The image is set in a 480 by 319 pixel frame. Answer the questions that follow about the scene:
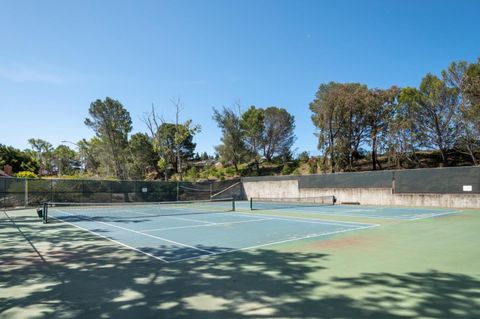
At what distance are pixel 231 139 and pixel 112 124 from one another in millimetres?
15296

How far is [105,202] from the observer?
25.5m

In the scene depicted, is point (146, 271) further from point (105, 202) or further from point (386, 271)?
point (105, 202)

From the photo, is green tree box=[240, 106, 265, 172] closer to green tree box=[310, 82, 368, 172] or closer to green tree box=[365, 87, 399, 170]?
green tree box=[310, 82, 368, 172]

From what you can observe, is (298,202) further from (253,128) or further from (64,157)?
(64,157)

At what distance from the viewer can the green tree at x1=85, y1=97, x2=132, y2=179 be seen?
41.4 m

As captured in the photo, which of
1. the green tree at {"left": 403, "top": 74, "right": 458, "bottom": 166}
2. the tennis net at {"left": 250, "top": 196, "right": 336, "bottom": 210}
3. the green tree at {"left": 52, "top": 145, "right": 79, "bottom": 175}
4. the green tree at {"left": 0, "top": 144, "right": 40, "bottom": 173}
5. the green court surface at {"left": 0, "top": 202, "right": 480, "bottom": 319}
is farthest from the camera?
the green tree at {"left": 52, "top": 145, "right": 79, "bottom": 175}

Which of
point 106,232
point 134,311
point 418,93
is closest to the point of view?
point 134,311

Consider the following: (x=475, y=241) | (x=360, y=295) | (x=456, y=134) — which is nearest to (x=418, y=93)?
(x=456, y=134)

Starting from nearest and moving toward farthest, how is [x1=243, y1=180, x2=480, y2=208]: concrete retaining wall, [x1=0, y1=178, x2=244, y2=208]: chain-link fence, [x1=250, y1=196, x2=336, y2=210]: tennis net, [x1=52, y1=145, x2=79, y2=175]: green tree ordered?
[x1=243, y1=180, x2=480, y2=208]: concrete retaining wall → [x1=0, y1=178, x2=244, y2=208]: chain-link fence → [x1=250, y1=196, x2=336, y2=210]: tennis net → [x1=52, y1=145, x2=79, y2=175]: green tree

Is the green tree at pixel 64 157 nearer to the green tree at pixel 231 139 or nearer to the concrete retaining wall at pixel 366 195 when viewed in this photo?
the green tree at pixel 231 139

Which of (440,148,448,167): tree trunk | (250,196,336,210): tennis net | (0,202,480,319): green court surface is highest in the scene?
(440,148,448,167): tree trunk

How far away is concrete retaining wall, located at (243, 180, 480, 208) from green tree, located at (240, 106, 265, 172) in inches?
453

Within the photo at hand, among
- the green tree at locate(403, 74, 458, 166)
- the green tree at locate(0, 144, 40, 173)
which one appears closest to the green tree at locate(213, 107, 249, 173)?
the green tree at locate(403, 74, 458, 166)

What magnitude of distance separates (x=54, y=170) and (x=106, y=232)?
3088 inches
